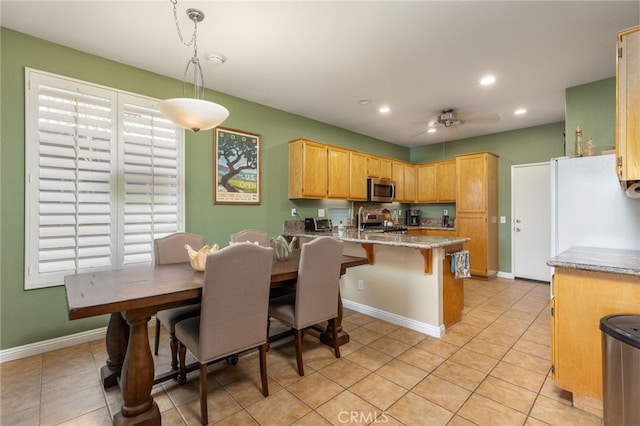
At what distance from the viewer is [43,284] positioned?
2.47 metres

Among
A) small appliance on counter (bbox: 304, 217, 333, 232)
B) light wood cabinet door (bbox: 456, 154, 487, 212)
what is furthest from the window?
light wood cabinet door (bbox: 456, 154, 487, 212)

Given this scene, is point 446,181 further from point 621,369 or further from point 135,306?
A: point 135,306

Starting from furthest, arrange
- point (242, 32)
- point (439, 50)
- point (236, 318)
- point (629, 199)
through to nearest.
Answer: point (439, 50) < point (242, 32) < point (629, 199) < point (236, 318)

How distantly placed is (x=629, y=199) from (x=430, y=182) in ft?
12.4

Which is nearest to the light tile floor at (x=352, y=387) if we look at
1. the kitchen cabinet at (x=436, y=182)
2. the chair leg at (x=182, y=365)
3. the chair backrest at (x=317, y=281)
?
the chair leg at (x=182, y=365)

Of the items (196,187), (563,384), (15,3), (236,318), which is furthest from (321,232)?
(15,3)

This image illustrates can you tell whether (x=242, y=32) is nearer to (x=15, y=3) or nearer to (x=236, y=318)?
(x=15, y=3)

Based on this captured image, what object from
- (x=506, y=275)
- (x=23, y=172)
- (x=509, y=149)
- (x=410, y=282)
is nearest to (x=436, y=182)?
(x=509, y=149)

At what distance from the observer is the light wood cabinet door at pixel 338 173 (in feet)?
14.4

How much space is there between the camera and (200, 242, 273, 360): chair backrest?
1.62m

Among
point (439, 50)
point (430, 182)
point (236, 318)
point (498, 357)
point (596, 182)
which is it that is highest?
point (439, 50)

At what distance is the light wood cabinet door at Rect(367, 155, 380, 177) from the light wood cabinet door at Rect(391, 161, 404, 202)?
1.74 feet

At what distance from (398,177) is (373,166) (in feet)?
3.00

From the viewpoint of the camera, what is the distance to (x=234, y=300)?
1.72 m
